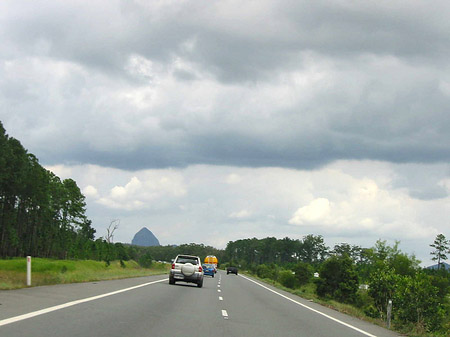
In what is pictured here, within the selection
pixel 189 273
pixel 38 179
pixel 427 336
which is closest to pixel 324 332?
pixel 427 336

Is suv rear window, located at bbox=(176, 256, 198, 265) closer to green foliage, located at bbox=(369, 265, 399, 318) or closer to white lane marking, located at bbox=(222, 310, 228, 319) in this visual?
green foliage, located at bbox=(369, 265, 399, 318)

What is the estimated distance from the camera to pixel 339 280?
81938mm

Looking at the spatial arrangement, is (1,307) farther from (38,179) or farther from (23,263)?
(38,179)

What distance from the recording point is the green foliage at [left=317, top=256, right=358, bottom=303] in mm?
79812

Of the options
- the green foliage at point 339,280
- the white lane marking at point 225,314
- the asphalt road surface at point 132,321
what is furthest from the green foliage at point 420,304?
the green foliage at point 339,280

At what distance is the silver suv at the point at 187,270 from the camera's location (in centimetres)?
3516

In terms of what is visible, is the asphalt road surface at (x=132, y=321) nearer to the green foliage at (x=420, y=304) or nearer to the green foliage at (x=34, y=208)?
the green foliage at (x=420, y=304)

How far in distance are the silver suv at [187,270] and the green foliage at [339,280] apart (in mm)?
46908

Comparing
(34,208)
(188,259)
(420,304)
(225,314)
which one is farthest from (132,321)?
(34,208)

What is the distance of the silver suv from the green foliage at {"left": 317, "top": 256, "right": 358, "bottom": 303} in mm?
46908

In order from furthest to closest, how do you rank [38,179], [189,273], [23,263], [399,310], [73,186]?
1. [73,186]
2. [38,179]
3. [23,263]
4. [189,273]
5. [399,310]

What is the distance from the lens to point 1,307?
14.5 m

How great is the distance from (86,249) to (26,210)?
25238mm

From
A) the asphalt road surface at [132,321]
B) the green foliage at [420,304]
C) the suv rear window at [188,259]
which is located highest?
the suv rear window at [188,259]
